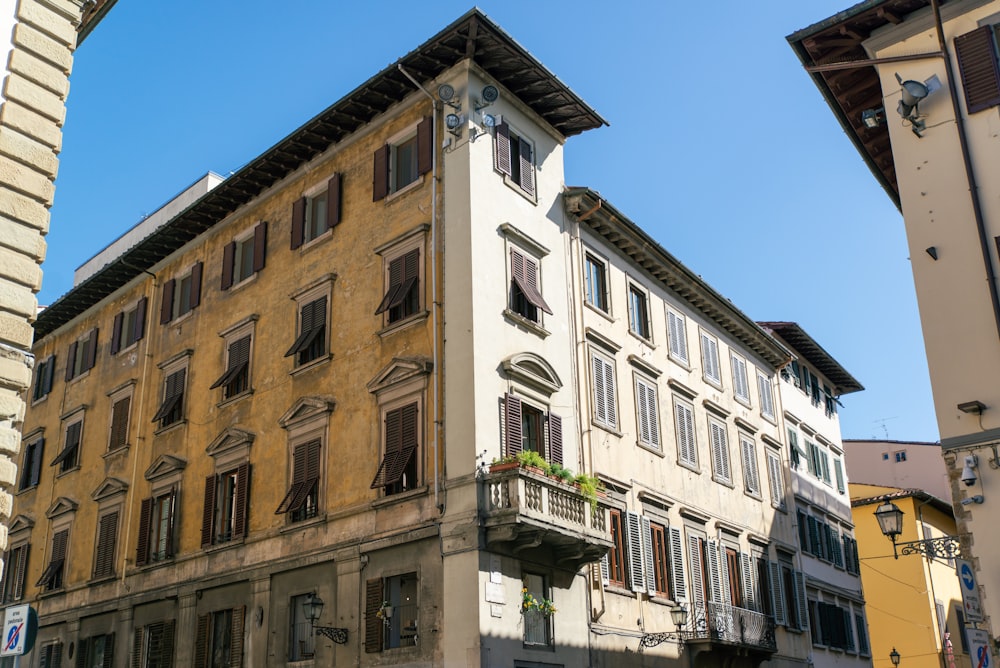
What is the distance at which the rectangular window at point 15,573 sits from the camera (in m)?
32.8

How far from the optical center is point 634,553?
2548cm

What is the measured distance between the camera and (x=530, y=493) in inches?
798

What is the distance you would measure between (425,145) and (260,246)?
21.7 ft

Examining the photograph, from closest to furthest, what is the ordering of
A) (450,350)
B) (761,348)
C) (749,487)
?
(450,350) < (749,487) < (761,348)

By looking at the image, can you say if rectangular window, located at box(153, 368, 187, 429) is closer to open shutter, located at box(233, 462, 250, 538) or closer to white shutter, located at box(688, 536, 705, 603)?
open shutter, located at box(233, 462, 250, 538)

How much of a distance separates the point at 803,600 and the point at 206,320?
2088 centimetres

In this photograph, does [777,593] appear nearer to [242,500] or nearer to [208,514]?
[242,500]

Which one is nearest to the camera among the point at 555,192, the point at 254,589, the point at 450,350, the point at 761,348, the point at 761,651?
the point at 450,350

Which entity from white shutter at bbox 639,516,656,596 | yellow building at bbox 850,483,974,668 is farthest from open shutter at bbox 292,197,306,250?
yellow building at bbox 850,483,974,668

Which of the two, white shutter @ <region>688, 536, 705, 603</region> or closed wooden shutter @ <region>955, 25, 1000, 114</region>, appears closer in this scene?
closed wooden shutter @ <region>955, 25, 1000, 114</region>

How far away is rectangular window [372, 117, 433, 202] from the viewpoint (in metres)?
24.5

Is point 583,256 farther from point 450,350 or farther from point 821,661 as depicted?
point 821,661

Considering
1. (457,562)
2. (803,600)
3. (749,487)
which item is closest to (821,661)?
(803,600)

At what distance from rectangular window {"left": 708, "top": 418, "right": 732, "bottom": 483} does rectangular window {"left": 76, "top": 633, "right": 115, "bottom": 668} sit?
58.0 feet
